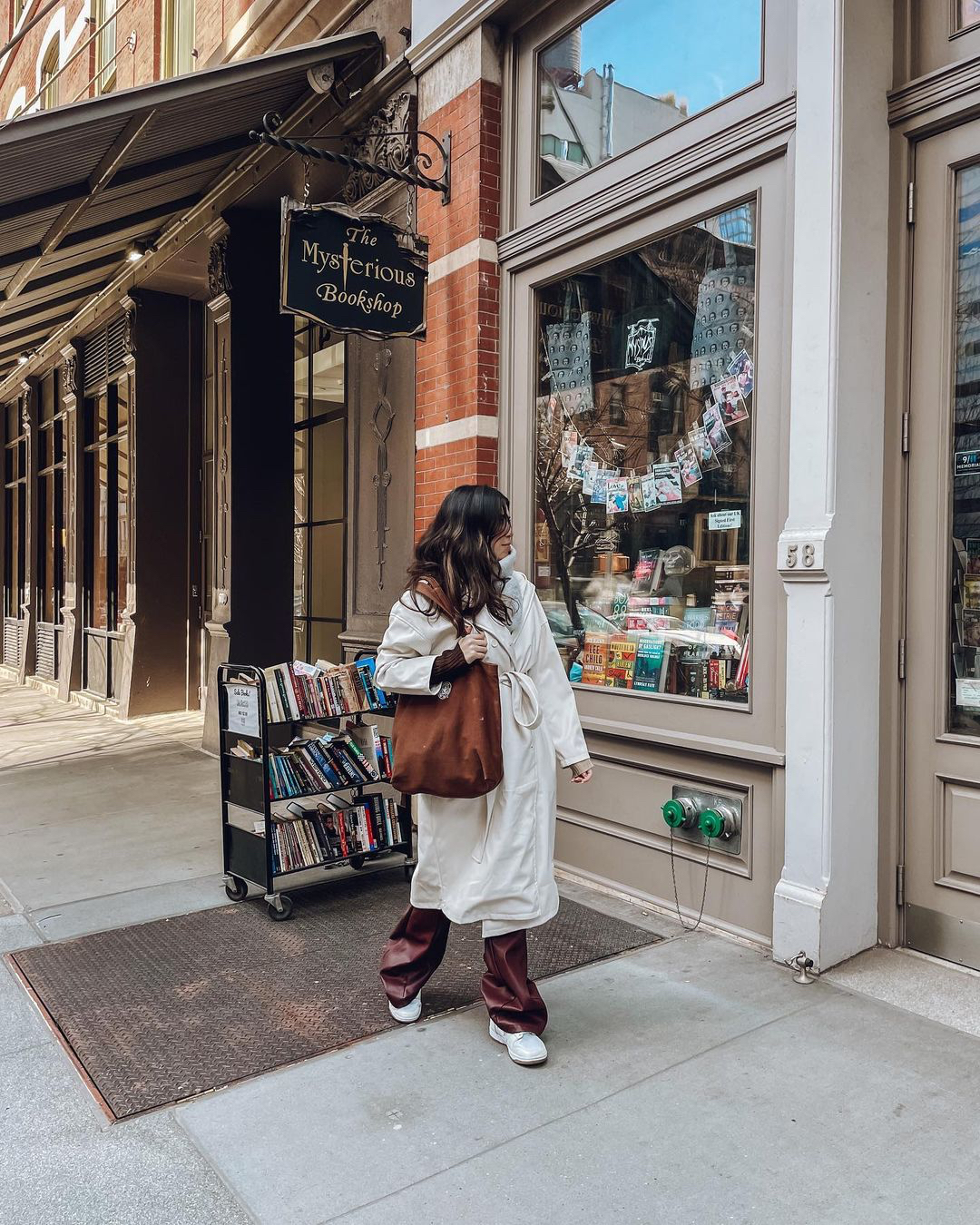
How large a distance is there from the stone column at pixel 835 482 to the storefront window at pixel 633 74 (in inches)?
22.5

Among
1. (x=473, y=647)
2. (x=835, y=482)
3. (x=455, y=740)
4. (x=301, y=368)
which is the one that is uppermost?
(x=301, y=368)

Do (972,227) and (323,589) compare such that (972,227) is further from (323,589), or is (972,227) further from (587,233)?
(323,589)

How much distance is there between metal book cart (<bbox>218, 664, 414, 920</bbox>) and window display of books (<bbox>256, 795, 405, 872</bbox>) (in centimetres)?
2

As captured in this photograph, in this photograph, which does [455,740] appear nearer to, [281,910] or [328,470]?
[281,910]

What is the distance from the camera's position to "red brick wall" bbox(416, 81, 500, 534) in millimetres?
5719

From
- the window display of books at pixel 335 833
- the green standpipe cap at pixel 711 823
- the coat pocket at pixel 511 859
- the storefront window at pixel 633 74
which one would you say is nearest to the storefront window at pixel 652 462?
the green standpipe cap at pixel 711 823

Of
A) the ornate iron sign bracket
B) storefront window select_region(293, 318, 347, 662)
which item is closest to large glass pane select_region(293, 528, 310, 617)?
storefront window select_region(293, 318, 347, 662)

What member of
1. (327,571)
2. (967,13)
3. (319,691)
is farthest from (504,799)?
(327,571)

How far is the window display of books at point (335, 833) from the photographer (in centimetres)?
470

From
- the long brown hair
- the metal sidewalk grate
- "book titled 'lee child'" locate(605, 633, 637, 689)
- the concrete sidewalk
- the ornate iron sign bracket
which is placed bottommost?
the metal sidewalk grate

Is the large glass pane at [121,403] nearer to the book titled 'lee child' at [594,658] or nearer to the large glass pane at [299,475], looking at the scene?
the large glass pane at [299,475]

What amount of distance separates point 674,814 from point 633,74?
3.84m

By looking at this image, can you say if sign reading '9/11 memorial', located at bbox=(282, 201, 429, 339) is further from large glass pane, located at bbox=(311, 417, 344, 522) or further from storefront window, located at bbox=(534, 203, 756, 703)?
large glass pane, located at bbox=(311, 417, 344, 522)

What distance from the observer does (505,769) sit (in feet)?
10.6
